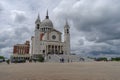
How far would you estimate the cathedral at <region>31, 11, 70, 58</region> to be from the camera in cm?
8462

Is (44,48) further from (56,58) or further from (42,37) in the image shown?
(56,58)

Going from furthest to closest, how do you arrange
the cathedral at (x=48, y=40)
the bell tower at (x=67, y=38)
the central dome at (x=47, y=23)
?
the central dome at (x=47, y=23)
the bell tower at (x=67, y=38)
the cathedral at (x=48, y=40)

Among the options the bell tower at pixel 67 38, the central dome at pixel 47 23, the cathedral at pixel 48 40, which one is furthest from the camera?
the central dome at pixel 47 23

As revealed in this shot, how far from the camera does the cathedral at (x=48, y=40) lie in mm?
84625

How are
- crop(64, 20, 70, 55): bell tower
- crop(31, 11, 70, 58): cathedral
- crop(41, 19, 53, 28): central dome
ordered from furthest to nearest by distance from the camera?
crop(41, 19, 53, 28): central dome
crop(64, 20, 70, 55): bell tower
crop(31, 11, 70, 58): cathedral

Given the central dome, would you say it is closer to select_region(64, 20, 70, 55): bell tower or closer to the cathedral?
the cathedral

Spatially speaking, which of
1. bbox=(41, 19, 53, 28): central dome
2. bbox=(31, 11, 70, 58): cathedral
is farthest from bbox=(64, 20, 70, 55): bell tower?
bbox=(41, 19, 53, 28): central dome

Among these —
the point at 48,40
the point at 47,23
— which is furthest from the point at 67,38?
the point at 47,23

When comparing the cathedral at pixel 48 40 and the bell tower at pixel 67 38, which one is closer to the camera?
the cathedral at pixel 48 40

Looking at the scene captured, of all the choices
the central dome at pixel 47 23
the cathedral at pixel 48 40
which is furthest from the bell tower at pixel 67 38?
the central dome at pixel 47 23

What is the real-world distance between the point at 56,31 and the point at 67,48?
1155 centimetres

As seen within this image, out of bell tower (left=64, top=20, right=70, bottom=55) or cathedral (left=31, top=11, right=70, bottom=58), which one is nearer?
cathedral (left=31, top=11, right=70, bottom=58)

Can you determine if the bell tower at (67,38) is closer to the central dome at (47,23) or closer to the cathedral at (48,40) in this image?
the cathedral at (48,40)

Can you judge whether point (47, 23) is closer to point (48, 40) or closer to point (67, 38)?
point (48, 40)
